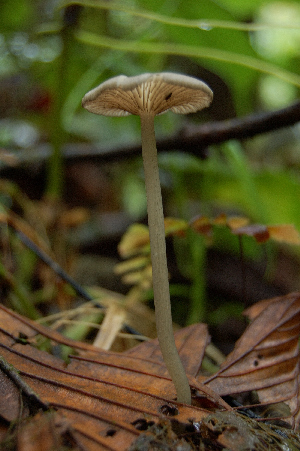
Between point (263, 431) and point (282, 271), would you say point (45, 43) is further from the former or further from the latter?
point (263, 431)

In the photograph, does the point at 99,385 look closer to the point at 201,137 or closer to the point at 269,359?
the point at 269,359

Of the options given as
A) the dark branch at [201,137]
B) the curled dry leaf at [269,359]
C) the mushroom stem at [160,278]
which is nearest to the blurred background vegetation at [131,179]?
the dark branch at [201,137]

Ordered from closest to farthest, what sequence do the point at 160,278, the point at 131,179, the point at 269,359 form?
the point at 160,278 → the point at 269,359 → the point at 131,179

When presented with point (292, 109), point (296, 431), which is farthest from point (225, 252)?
point (296, 431)

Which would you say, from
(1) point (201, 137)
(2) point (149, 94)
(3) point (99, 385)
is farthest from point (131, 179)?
(3) point (99, 385)

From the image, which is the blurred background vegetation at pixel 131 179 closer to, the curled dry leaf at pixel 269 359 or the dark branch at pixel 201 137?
the dark branch at pixel 201 137

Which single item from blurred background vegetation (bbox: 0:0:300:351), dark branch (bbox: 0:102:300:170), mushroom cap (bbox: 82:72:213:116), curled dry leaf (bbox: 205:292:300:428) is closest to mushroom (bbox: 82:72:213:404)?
mushroom cap (bbox: 82:72:213:116)

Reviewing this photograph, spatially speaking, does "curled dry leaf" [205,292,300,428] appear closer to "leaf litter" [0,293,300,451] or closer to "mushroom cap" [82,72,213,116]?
"leaf litter" [0,293,300,451]
